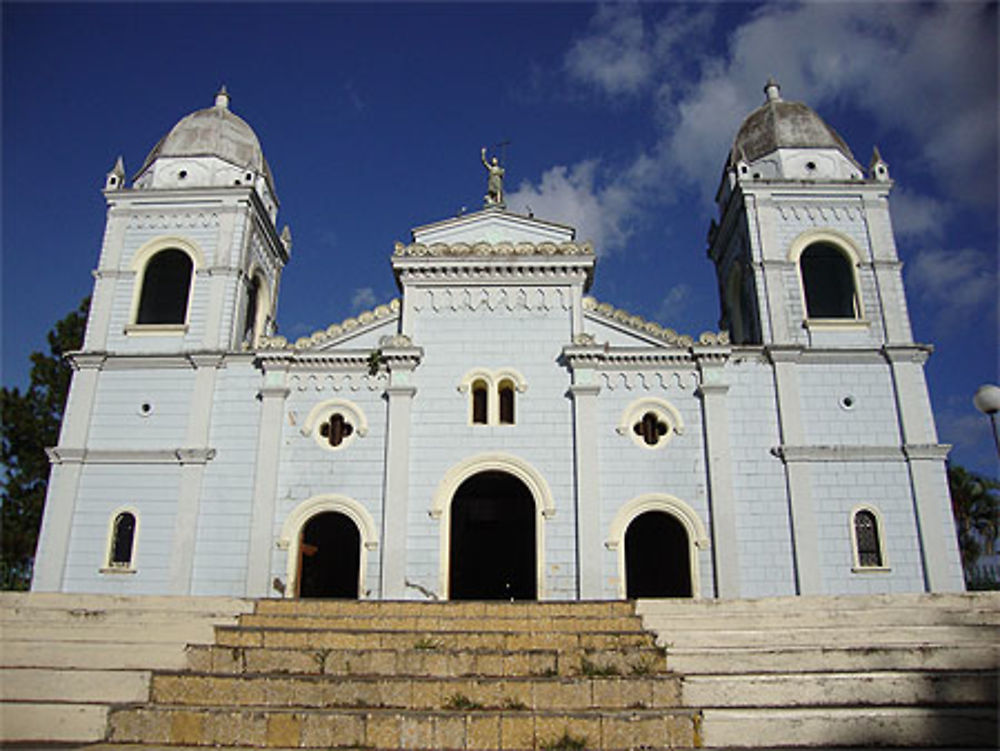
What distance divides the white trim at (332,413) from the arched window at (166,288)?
198 inches

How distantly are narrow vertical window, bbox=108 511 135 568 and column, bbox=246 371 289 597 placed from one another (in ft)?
9.97

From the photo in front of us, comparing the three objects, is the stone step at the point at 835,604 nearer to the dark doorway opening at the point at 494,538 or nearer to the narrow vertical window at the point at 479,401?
the narrow vertical window at the point at 479,401

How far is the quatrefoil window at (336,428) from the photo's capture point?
63.4 ft

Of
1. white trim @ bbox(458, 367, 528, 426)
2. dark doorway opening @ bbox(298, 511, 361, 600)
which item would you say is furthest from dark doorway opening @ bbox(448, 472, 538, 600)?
dark doorway opening @ bbox(298, 511, 361, 600)

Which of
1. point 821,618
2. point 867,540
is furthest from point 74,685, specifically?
point 867,540

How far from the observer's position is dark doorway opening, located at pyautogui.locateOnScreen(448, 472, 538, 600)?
69.8 feet

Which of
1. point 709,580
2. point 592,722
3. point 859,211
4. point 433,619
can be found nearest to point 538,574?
point 709,580

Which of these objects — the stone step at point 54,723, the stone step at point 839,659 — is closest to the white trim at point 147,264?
the stone step at point 54,723

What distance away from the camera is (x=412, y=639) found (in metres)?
11.1

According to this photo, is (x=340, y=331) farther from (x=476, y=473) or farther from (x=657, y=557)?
(x=657, y=557)

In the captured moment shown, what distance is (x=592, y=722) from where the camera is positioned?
338 inches

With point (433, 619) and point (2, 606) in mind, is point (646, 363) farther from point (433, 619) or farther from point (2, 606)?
point (2, 606)

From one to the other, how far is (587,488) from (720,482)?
10.7 feet

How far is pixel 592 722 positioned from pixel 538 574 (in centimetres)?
931
